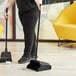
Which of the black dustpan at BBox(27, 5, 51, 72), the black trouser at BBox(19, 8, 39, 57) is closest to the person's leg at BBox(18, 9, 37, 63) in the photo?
the black trouser at BBox(19, 8, 39, 57)

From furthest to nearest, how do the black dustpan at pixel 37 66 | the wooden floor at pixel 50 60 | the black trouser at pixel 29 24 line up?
the black trouser at pixel 29 24, the black dustpan at pixel 37 66, the wooden floor at pixel 50 60

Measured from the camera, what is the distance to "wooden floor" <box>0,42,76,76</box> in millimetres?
3260

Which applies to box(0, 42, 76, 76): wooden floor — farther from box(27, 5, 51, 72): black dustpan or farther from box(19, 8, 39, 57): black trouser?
box(19, 8, 39, 57): black trouser

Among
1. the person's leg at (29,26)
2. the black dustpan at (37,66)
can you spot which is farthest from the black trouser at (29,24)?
the black dustpan at (37,66)

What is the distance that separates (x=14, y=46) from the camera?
515 centimetres

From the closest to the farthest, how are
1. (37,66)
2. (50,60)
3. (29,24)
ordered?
1. (37,66)
2. (29,24)
3. (50,60)

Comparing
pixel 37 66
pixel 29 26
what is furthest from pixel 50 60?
pixel 29 26

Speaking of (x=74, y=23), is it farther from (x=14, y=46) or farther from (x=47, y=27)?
(x=14, y=46)

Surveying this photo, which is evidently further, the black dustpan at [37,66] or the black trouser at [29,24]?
the black trouser at [29,24]

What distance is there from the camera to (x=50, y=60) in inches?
156

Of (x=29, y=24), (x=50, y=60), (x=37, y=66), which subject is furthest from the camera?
(x=50, y=60)

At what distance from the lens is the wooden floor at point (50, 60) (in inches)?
128

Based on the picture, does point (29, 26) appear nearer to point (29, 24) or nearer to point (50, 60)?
point (29, 24)

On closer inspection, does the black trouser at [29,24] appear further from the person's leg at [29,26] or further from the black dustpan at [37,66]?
the black dustpan at [37,66]
